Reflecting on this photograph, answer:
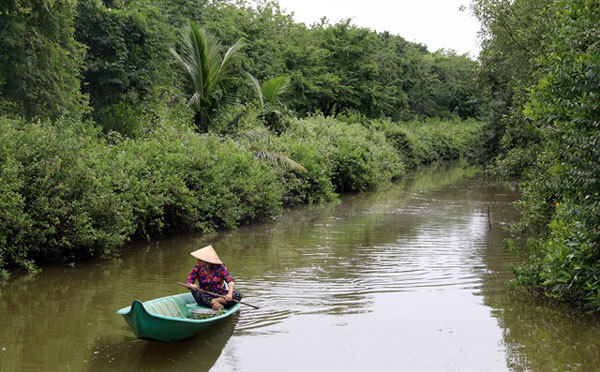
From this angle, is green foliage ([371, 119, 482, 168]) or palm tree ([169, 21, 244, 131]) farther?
green foliage ([371, 119, 482, 168])

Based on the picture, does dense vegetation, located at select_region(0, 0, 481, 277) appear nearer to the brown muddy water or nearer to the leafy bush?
the brown muddy water

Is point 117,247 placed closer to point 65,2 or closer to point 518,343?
point 65,2

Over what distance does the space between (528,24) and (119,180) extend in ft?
39.5

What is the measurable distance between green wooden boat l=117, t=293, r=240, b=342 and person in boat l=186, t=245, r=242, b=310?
12 cm

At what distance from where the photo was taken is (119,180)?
12.7m

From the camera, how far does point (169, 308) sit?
7.94 meters

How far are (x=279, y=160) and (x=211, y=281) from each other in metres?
11.9

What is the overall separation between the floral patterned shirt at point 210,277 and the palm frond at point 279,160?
37.5 ft

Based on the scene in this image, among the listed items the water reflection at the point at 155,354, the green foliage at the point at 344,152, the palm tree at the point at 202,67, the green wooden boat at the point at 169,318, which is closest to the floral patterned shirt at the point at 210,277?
the green wooden boat at the point at 169,318

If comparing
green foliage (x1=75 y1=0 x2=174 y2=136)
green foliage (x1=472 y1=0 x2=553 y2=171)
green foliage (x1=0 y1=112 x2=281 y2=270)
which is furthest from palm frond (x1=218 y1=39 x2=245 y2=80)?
green foliage (x1=472 y1=0 x2=553 y2=171)

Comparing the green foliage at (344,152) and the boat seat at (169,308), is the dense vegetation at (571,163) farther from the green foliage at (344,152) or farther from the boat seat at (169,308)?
the green foliage at (344,152)

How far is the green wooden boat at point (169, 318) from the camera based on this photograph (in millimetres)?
6660

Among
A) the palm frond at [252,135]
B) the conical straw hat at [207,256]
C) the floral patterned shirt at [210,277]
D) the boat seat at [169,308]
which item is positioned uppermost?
the palm frond at [252,135]

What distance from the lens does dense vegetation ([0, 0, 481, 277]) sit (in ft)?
36.7
